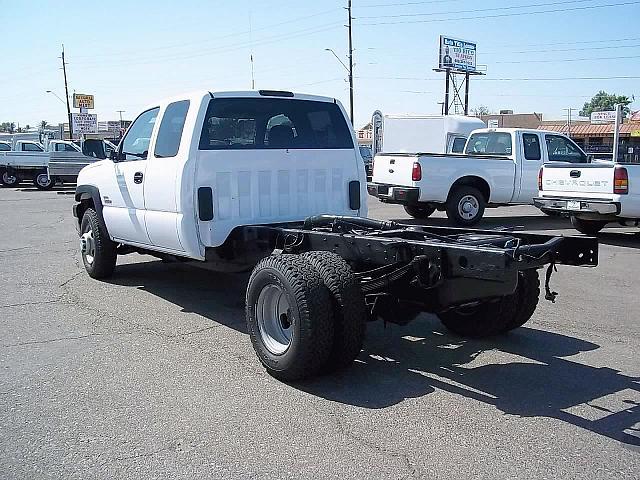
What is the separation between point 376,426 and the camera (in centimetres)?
436

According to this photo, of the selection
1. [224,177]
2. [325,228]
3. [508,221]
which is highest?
[224,177]

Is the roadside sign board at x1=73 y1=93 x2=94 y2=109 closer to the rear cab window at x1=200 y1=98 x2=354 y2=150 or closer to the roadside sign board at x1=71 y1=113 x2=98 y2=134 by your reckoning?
the roadside sign board at x1=71 y1=113 x2=98 y2=134

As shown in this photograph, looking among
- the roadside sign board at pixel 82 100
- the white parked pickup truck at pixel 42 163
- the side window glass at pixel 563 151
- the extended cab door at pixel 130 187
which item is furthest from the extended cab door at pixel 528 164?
the roadside sign board at pixel 82 100

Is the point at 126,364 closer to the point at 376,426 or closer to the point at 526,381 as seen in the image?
the point at 376,426

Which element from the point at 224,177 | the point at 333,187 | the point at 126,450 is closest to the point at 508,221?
the point at 333,187

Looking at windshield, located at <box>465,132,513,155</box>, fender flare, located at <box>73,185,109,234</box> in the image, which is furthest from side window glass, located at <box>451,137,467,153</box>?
fender flare, located at <box>73,185,109,234</box>

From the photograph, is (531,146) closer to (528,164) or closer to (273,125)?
(528,164)

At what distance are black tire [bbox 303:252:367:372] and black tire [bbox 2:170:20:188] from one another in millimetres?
29207

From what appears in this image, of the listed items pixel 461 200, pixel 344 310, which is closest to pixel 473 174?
pixel 461 200

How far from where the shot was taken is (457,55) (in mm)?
54469

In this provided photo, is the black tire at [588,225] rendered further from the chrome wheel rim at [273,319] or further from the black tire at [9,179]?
the black tire at [9,179]

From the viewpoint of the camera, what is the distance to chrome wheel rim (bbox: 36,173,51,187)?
29.6 meters

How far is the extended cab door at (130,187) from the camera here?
24.1 ft

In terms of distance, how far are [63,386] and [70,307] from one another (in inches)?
100
